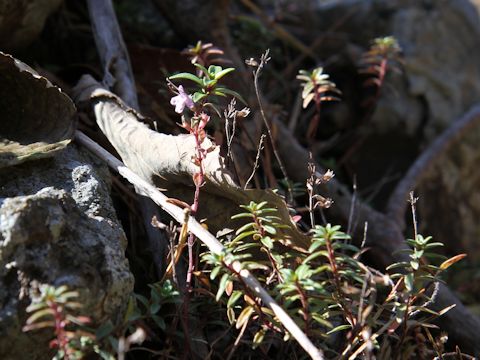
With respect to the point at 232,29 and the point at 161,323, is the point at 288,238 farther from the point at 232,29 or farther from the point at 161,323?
the point at 232,29

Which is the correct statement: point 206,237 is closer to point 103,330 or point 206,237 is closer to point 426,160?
point 103,330

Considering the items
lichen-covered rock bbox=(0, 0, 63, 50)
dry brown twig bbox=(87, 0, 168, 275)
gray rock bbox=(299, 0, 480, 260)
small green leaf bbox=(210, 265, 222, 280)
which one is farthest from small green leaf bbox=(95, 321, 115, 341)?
gray rock bbox=(299, 0, 480, 260)

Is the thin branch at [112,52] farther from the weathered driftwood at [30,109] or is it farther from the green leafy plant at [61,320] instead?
the green leafy plant at [61,320]

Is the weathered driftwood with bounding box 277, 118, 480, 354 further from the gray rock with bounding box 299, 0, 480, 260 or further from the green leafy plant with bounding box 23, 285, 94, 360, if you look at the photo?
the green leafy plant with bounding box 23, 285, 94, 360

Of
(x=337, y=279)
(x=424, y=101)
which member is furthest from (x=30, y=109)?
(x=424, y=101)

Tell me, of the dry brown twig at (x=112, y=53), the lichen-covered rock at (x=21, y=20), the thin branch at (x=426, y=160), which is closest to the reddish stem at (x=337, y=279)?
the dry brown twig at (x=112, y=53)
